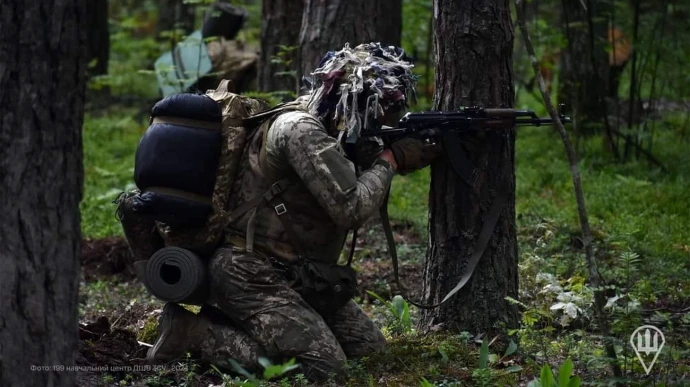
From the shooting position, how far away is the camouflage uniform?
5.17 meters

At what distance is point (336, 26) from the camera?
29.0 ft

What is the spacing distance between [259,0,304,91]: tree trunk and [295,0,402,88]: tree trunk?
189 centimetres

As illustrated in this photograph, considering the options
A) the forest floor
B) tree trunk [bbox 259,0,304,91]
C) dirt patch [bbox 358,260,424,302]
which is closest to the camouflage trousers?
the forest floor

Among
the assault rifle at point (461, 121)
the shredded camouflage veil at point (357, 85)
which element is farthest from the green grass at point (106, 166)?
the assault rifle at point (461, 121)

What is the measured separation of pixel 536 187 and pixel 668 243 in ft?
8.78

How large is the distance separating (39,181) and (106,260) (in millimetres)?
5545

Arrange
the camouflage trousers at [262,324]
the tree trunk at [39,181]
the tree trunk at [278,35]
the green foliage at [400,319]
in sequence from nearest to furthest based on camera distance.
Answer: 1. the tree trunk at [39,181]
2. the camouflage trousers at [262,324]
3. the green foliage at [400,319]
4. the tree trunk at [278,35]

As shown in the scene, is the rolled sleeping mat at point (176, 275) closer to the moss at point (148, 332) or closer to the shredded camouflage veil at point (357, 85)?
the moss at point (148, 332)

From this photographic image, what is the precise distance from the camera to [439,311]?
5.81 m

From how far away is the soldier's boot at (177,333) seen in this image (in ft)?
18.0

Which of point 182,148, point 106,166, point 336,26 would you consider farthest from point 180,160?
point 106,166

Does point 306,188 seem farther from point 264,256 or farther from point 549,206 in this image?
point 549,206

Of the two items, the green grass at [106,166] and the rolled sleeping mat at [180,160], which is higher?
the rolled sleeping mat at [180,160]

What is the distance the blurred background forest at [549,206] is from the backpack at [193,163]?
810 mm
